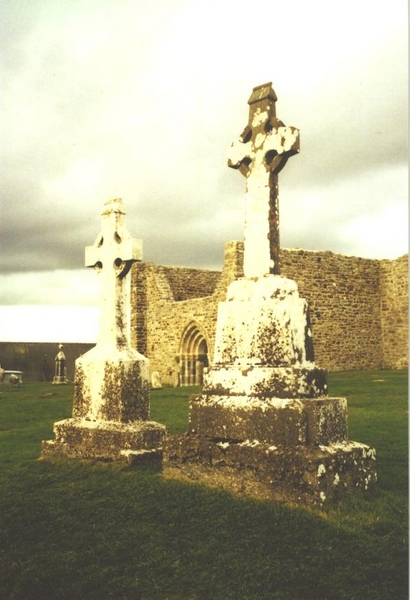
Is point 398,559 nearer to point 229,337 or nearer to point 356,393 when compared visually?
point 229,337

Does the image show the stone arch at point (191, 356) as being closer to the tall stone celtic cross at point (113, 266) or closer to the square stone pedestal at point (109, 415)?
the tall stone celtic cross at point (113, 266)

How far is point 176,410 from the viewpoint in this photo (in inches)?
414

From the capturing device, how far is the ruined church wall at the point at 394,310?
2208 cm

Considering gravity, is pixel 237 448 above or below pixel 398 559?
above

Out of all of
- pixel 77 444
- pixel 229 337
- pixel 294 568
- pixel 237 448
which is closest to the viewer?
pixel 294 568

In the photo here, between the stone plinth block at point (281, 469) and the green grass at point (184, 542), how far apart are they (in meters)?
0.12


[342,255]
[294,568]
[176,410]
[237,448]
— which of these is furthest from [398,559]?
[342,255]

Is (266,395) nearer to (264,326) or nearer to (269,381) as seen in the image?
(269,381)

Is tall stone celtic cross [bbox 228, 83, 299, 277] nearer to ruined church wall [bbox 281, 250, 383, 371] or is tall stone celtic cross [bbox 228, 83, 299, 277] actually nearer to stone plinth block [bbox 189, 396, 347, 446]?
stone plinth block [bbox 189, 396, 347, 446]

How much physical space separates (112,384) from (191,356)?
15.8 meters

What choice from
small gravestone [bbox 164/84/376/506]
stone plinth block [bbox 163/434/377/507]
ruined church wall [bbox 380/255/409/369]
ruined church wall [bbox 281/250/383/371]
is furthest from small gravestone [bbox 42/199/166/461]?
ruined church wall [bbox 380/255/409/369]

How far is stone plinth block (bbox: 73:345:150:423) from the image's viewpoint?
6309 mm

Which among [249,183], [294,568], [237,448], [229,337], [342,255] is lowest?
[294,568]

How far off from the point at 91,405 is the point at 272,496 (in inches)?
105
